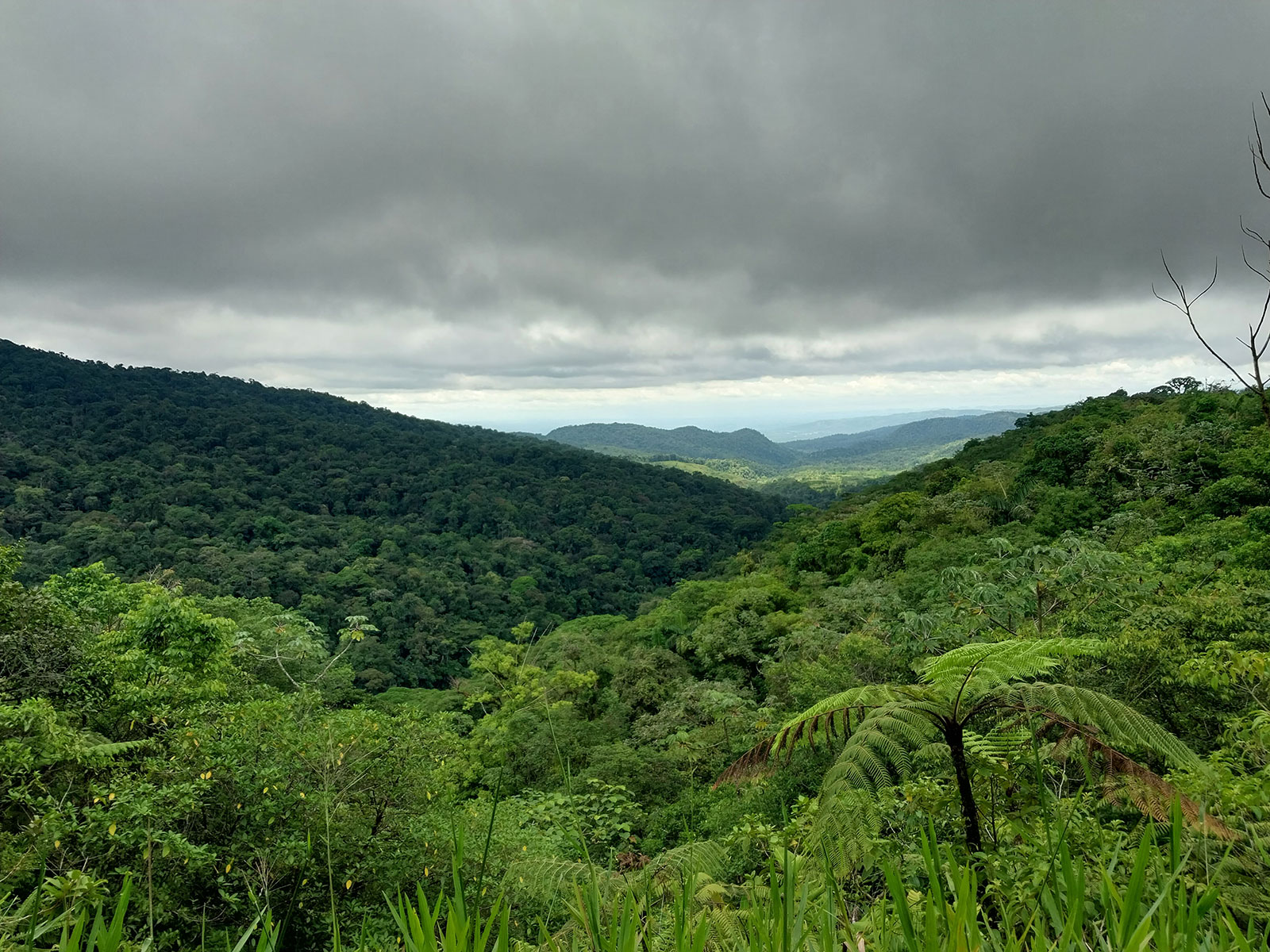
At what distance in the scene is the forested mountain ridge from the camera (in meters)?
42.2

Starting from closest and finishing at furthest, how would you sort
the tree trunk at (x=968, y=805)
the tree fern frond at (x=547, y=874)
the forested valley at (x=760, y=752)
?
the forested valley at (x=760, y=752) < the tree trunk at (x=968, y=805) < the tree fern frond at (x=547, y=874)

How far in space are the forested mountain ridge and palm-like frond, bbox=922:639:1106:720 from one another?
117 feet

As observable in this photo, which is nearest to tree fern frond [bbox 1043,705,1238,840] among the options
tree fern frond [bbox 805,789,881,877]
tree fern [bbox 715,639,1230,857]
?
tree fern [bbox 715,639,1230,857]

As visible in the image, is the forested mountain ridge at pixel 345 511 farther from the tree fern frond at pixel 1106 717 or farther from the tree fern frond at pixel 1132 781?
the tree fern frond at pixel 1132 781

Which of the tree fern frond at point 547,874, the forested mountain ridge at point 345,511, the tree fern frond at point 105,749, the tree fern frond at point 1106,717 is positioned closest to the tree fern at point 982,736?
the tree fern frond at point 1106,717

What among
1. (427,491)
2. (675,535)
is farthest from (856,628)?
(427,491)

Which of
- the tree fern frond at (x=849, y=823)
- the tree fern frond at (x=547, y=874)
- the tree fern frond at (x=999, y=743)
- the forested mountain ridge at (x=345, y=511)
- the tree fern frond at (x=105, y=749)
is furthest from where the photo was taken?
the forested mountain ridge at (x=345, y=511)

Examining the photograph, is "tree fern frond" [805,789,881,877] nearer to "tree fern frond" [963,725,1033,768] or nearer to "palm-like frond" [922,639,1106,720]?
"tree fern frond" [963,725,1033,768]

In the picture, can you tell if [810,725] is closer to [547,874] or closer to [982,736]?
[982,736]

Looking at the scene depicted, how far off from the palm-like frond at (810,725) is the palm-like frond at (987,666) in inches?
8.6

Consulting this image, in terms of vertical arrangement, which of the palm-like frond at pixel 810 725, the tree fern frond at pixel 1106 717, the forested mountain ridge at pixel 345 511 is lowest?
the forested mountain ridge at pixel 345 511

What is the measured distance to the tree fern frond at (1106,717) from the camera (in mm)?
2986

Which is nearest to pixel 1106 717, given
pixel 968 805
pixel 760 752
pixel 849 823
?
pixel 968 805

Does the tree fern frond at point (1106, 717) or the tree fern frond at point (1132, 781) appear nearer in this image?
the tree fern frond at point (1132, 781)
